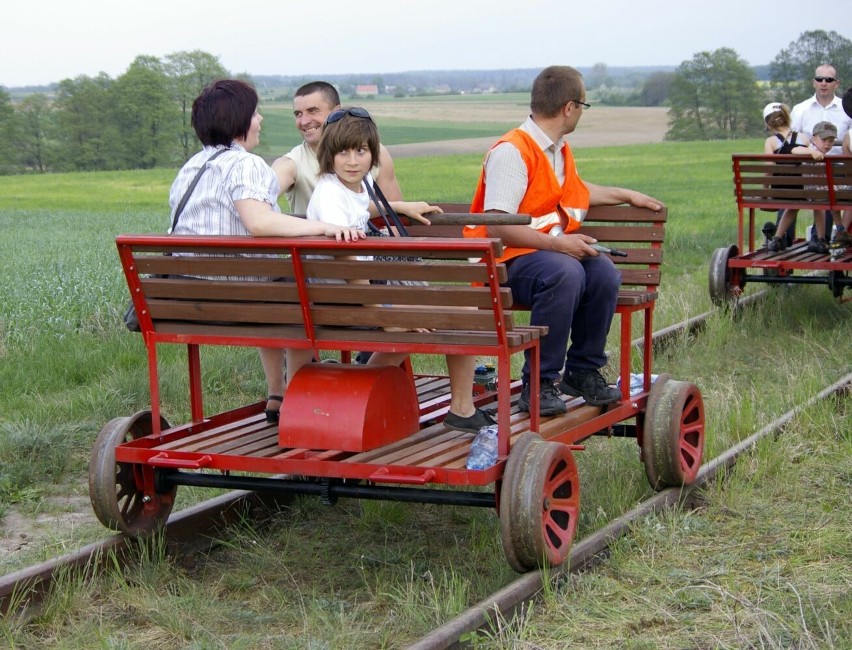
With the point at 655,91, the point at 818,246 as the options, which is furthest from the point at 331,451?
the point at 655,91

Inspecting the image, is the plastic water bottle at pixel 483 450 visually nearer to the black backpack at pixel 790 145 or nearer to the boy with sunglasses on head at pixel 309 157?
the boy with sunglasses on head at pixel 309 157

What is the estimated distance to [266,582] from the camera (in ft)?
17.3

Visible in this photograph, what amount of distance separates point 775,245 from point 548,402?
7.80m

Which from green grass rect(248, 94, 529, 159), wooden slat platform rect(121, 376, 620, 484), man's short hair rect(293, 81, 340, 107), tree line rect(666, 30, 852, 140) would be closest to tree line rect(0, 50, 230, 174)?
green grass rect(248, 94, 529, 159)

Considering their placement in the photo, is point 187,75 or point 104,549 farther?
point 187,75

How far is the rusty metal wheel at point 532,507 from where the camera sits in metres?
4.70

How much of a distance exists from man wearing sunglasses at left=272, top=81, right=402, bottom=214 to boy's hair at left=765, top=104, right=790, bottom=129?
24.8 ft

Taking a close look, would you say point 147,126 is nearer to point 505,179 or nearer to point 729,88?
point 729,88

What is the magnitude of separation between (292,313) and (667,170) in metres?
40.3

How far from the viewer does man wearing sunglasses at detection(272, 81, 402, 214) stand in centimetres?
659

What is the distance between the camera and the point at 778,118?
13.1 metres

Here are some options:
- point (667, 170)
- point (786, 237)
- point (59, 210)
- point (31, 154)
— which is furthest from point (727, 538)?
point (31, 154)

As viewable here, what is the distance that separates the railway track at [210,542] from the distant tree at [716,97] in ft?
255

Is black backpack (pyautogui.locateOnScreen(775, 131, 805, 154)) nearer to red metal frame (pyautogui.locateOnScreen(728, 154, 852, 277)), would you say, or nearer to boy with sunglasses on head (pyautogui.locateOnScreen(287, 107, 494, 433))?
red metal frame (pyautogui.locateOnScreen(728, 154, 852, 277))
